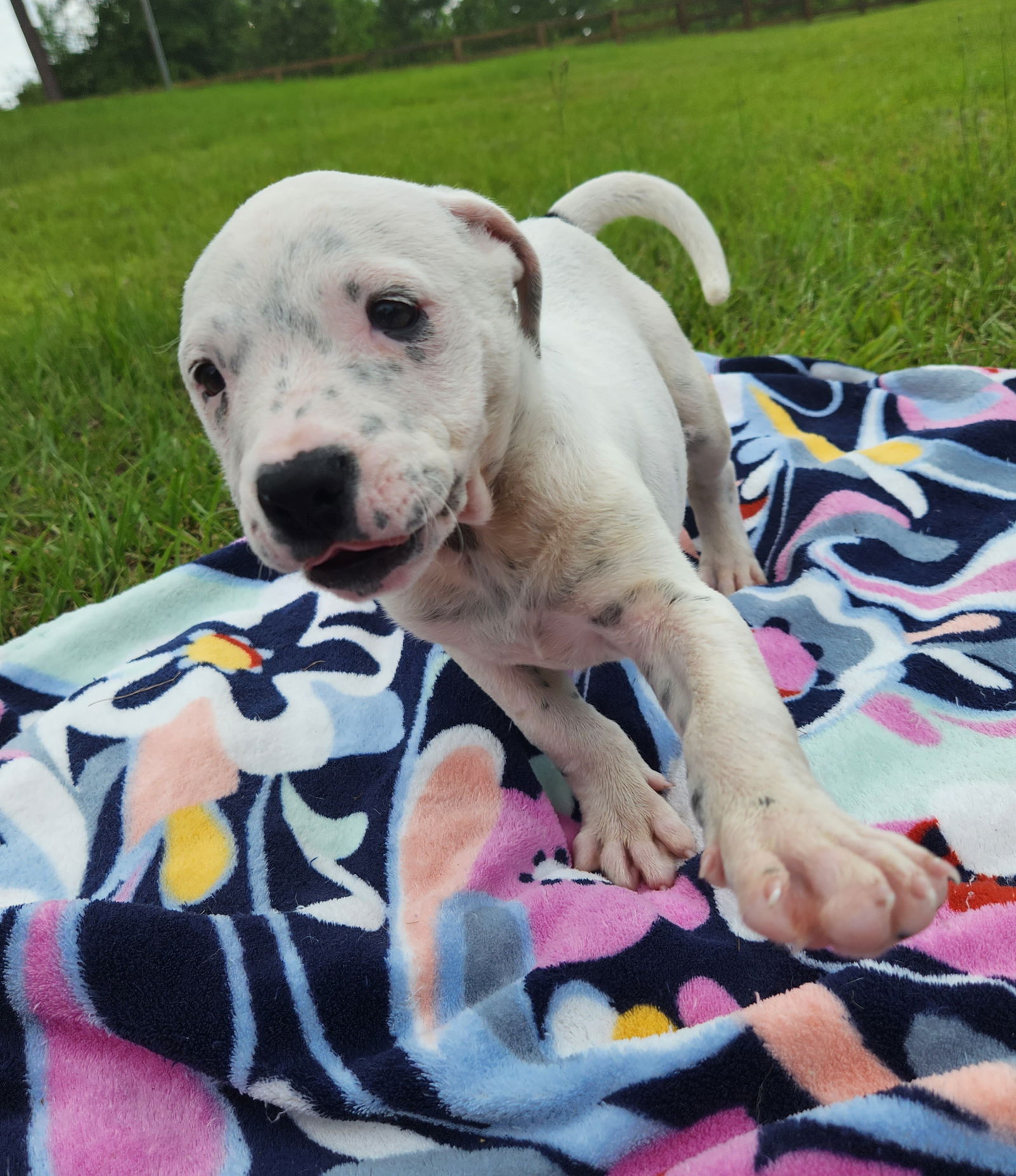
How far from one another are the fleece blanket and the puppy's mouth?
0.86 meters

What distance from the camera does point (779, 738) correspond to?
1.53 meters

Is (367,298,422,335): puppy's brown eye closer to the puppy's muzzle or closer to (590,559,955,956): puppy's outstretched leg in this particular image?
the puppy's muzzle

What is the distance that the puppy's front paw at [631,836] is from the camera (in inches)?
88.2

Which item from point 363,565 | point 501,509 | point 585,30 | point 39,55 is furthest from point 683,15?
point 363,565

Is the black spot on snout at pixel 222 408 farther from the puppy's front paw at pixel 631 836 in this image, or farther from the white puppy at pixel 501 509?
the puppy's front paw at pixel 631 836

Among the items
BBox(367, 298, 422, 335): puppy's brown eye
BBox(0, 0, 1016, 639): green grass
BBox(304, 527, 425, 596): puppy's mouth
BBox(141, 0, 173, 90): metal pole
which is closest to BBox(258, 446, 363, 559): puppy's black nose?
BBox(304, 527, 425, 596): puppy's mouth

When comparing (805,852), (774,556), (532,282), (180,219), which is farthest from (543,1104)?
(180,219)

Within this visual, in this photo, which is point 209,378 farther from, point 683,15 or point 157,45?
point 157,45

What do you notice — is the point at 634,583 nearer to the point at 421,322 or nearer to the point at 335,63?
Answer: the point at 421,322

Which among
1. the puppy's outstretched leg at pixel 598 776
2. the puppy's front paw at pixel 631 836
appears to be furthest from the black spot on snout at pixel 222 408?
the puppy's front paw at pixel 631 836

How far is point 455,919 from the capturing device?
6.73 ft

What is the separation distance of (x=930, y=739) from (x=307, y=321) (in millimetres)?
1948

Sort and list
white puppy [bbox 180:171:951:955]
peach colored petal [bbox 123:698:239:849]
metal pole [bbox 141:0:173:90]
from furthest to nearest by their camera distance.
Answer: metal pole [bbox 141:0:173:90] < peach colored petal [bbox 123:698:239:849] < white puppy [bbox 180:171:951:955]

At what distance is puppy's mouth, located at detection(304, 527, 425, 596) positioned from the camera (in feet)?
5.54
